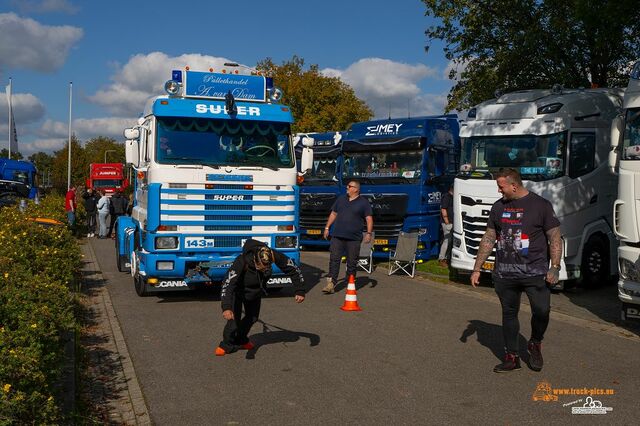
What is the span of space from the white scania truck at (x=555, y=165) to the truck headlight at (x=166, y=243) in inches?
208

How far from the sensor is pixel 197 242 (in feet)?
33.3

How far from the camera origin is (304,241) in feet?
60.8

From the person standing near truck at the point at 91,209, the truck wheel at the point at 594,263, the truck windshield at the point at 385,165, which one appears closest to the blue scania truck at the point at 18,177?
the person standing near truck at the point at 91,209

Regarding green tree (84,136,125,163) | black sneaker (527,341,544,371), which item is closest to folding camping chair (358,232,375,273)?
black sneaker (527,341,544,371)

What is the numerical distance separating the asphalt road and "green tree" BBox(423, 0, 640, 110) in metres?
8.43

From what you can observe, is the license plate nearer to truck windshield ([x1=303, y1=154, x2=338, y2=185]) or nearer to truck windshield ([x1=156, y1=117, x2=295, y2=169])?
truck windshield ([x1=156, y1=117, x2=295, y2=169])

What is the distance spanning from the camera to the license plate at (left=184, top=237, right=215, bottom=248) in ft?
33.1

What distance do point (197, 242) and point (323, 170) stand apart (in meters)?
8.64

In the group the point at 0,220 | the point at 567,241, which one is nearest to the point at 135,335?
the point at 0,220

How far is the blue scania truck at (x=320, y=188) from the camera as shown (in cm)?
1792

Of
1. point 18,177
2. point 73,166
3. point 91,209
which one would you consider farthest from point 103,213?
point 73,166

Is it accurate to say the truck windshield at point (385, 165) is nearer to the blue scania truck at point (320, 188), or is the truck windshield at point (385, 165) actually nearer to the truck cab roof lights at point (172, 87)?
the blue scania truck at point (320, 188)

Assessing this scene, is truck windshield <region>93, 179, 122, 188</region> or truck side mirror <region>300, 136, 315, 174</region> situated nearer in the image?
truck side mirror <region>300, 136, 315, 174</region>

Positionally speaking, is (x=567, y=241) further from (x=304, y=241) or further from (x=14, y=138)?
(x=14, y=138)
